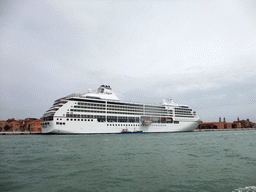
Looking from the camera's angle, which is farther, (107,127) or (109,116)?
(109,116)

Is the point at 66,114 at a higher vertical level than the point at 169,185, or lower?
higher

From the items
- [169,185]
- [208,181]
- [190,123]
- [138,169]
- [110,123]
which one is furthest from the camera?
[190,123]

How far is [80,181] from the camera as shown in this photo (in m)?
7.96

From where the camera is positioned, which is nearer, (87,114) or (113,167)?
(113,167)

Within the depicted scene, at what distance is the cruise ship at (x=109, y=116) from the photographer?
44.1m

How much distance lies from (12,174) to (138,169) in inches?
273

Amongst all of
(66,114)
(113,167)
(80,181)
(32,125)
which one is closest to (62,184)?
(80,181)

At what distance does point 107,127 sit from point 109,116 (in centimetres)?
387

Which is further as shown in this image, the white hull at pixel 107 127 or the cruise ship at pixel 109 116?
the cruise ship at pixel 109 116

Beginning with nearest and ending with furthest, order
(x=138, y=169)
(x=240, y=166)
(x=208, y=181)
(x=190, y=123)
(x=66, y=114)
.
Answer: (x=208, y=181) → (x=138, y=169) → (x=240, y=166) → (x=66, y=114) → (x=190, y=123)

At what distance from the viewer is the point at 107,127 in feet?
165

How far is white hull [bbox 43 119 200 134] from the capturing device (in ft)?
141

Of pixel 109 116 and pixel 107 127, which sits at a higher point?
pixel 109 116

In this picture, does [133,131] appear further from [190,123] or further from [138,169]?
[138,169]
